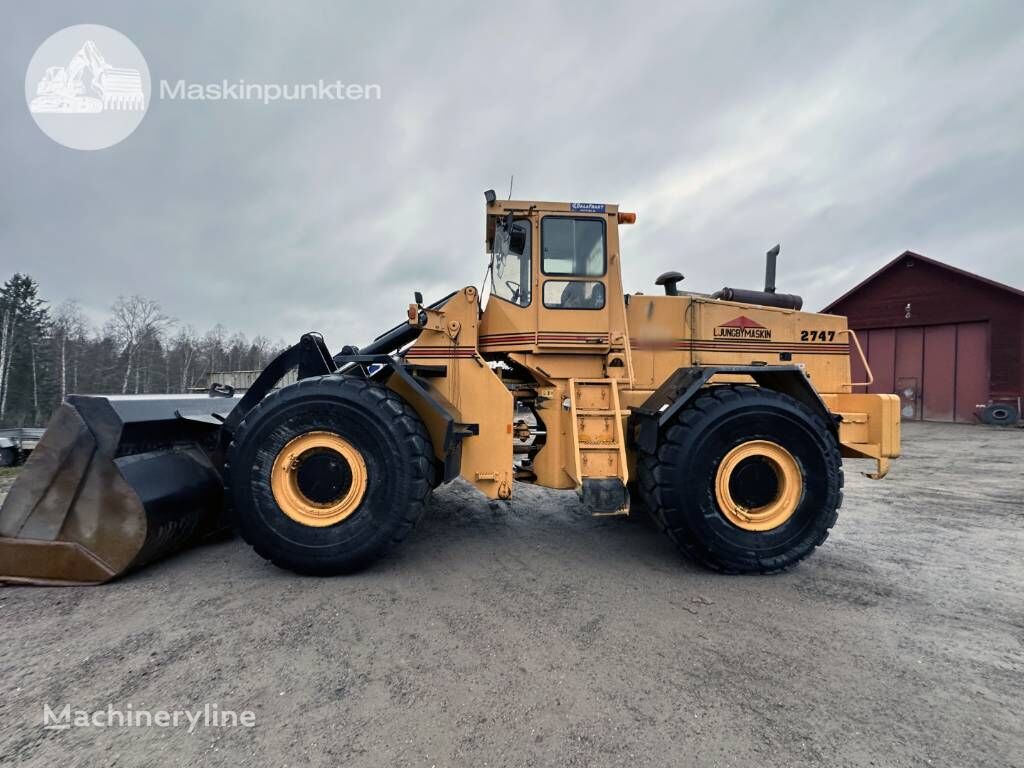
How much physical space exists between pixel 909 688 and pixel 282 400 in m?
3.86

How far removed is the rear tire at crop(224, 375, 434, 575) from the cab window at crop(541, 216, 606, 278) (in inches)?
74.0

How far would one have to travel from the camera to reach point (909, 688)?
2012 millimetres

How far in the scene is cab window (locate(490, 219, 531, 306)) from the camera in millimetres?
3875

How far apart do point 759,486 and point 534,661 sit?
216 centimetres

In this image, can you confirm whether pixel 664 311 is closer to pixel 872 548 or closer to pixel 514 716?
pixel 872 548

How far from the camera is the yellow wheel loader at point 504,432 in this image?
2.93 m

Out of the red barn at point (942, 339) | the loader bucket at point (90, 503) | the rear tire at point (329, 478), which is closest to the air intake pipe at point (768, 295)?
the rear tire at point (329, 478)

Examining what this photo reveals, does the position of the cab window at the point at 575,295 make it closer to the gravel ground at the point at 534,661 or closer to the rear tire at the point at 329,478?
the rear tire at the point at 329,478

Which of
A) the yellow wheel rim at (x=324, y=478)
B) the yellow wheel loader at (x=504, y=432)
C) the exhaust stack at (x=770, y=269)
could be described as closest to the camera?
the yellow wheel loader at (x=504, y=432)

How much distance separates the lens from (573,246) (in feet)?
12.8

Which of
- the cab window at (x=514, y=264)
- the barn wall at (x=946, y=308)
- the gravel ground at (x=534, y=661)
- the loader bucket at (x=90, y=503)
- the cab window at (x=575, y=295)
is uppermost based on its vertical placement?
the barn wall at (x=946, y=308)

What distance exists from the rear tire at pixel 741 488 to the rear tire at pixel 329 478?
179cm

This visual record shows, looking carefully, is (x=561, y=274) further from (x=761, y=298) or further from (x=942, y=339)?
(x=942, y=339)

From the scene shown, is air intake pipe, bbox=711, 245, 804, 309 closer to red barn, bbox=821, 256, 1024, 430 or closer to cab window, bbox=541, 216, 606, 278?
cab window, bbox=541, 216, 606, 278
